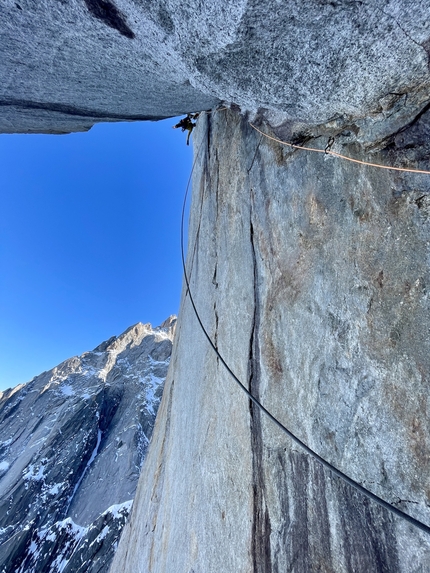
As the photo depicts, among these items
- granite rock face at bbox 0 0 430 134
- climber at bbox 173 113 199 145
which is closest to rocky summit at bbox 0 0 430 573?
granite rock face at bbox 0 0 430 134

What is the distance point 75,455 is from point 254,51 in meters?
59.9

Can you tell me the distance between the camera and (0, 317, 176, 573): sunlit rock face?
37781 mm

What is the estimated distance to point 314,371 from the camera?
2.74 meters

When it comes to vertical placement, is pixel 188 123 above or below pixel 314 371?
above

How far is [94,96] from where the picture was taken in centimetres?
412

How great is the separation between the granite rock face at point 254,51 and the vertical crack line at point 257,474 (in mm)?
1768

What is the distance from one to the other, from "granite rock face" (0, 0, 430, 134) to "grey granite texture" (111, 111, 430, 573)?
34 cm

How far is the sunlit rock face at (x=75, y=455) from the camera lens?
3778 cm

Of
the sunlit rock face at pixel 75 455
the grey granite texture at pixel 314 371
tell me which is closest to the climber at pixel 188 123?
the grey granite texture at pixel 314 371

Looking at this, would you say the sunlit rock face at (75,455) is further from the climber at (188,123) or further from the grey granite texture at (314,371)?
the climber at (188,123)

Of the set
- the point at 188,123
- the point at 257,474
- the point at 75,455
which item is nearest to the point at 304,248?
the point at 257,474

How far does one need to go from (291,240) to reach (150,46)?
2187 mm

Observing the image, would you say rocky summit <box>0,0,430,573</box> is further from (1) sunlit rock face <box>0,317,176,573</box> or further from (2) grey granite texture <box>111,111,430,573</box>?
(1) sunlit rock face <box>0,317,176,573</box>

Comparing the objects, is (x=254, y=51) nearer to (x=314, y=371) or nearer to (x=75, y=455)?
(x=314, y=371)
